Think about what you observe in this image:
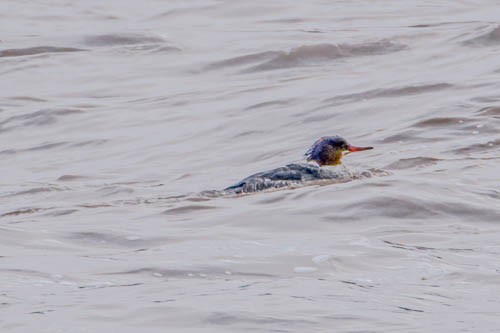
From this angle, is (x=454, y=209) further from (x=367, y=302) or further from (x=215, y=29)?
(x=215, y=29)

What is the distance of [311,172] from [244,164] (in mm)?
1784

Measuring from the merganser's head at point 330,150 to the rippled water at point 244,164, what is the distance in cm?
25

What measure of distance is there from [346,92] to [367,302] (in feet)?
32.8

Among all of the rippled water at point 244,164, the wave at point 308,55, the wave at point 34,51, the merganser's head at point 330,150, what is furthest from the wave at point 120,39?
the merganser's head at point 330,150

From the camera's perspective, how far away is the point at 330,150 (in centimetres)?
1427

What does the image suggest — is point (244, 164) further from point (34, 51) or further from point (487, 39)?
point (34, 51)

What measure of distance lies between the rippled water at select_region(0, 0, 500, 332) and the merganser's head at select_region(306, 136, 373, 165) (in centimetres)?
25

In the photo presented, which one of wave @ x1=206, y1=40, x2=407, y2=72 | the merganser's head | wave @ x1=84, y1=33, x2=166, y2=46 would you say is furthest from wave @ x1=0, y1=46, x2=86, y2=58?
the merganser's head

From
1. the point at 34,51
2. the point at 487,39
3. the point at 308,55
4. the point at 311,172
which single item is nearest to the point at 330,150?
the point at 311,172

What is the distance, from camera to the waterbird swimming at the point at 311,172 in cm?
1289

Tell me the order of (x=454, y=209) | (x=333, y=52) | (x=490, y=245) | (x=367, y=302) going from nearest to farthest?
(x=367, y=302) < (x=490, y=245) < (x=454, y=209) < (x=333, y=52)

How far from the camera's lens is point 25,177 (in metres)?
15.0

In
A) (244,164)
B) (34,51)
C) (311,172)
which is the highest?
(34,51)

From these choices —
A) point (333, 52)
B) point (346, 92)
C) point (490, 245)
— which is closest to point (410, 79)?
point (346, 92)
